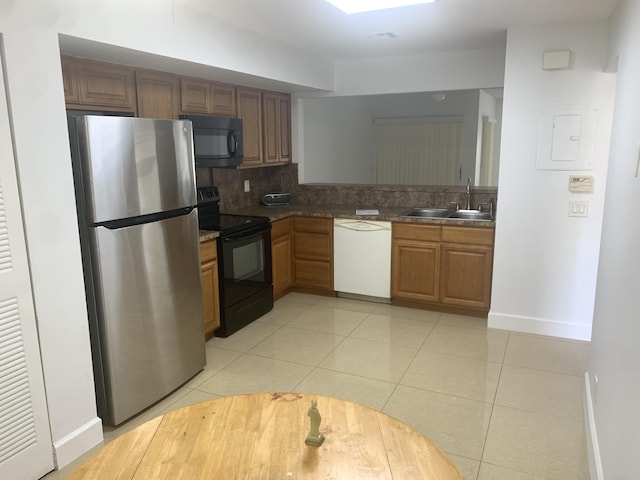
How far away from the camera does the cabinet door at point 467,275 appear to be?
4137 millimetres

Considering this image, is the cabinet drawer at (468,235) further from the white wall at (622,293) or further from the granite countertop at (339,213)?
the white wall at (622,293)

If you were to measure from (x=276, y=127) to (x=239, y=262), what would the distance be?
1.67 m

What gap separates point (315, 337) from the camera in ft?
12.8

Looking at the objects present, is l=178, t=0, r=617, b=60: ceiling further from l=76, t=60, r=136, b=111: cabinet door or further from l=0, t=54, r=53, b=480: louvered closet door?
l=0, t=54, r=53, b=480: louvered closet door

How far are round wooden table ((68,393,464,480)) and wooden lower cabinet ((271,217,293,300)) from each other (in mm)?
3035

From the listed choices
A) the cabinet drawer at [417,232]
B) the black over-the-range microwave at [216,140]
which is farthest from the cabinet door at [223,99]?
the cabinet drawer at [417,232]

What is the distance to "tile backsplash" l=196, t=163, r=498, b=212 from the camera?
4637mm

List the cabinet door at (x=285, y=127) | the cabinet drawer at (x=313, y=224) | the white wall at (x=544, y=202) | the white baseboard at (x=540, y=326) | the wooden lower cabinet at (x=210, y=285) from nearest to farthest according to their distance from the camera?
the white wall at (x=544, y=202) → the wooden lower cabinet at (x=210, y=285) → the white baseboard at (x=540, y=326) → the cabinet drawer at (x=313, y=224) → the cabinet door at (x=285, y=127)

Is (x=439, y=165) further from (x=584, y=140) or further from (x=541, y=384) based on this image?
(x=541, y=384)

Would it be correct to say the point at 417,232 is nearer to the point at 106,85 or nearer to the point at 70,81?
the point at 106,85

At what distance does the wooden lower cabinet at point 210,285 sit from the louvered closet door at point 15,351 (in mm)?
1453

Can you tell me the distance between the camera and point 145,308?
8.98 feet

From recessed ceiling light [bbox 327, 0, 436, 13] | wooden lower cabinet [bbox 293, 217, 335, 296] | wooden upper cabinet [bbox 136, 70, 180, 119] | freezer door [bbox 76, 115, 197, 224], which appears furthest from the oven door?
recessed ceiling light [bbox 327, 0, 436, 13]

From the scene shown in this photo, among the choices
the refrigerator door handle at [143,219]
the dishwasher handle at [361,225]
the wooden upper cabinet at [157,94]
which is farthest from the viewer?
the dishwasher handle at [361,225]
